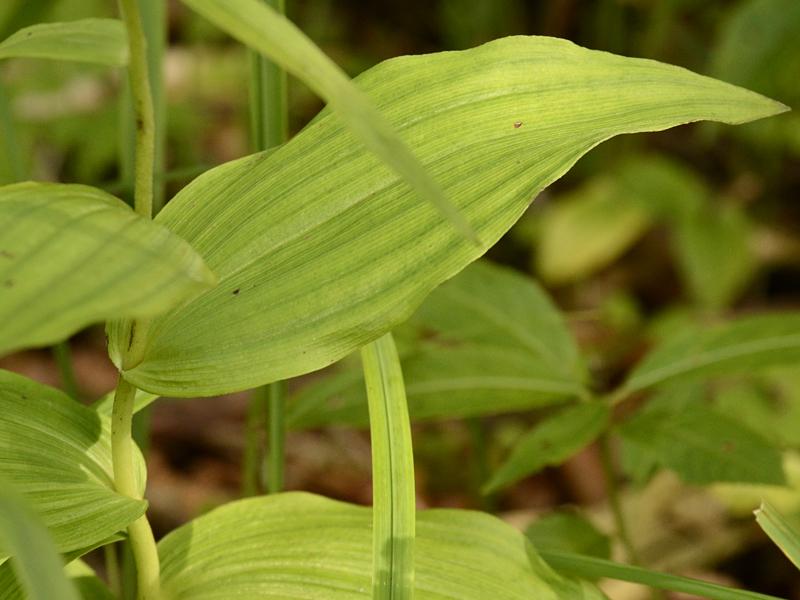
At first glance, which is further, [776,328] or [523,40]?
[776,328]

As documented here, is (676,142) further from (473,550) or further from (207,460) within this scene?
(473,550)

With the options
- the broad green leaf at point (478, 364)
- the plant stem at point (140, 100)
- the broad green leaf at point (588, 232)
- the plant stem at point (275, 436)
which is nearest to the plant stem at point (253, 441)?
the broad green leaf at point (478, 364)

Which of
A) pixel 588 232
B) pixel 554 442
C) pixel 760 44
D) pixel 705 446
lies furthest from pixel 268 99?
pixel 588 232

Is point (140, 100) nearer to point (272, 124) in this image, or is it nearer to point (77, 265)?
point (77, 265)

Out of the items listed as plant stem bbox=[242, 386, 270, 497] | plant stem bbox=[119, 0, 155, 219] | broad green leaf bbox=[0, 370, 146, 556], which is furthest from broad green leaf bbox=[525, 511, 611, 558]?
plant stem bbox=[119, 0, 155, 219]

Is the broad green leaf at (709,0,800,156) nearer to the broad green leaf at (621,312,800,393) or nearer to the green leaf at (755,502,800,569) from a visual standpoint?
the broad green leaf at (621,312,800,393)

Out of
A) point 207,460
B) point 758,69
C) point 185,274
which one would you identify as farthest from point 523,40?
point 207,460
